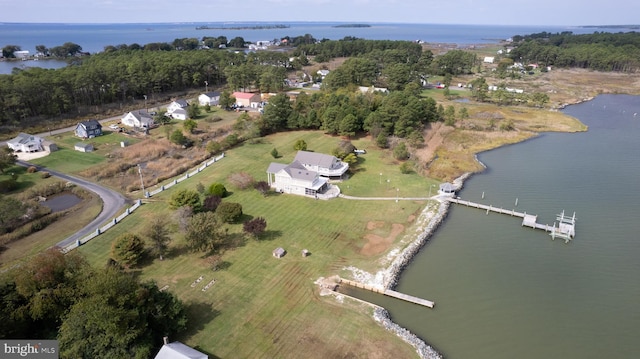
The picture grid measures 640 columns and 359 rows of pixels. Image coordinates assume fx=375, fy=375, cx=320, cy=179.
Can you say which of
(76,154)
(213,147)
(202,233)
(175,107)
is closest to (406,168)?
(213,147)

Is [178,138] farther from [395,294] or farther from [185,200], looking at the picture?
[395,294]

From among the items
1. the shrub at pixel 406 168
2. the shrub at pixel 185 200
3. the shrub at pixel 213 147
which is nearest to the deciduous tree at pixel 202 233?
the shrub at pixel 185 200

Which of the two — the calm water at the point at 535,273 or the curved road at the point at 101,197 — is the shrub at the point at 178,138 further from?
the calm water at the point at 535,273

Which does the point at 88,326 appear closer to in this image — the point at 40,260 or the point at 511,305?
the point at 40,260

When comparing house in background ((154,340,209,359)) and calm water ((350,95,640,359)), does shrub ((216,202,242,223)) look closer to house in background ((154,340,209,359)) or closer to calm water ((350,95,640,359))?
calm water ((350,95,640,359))

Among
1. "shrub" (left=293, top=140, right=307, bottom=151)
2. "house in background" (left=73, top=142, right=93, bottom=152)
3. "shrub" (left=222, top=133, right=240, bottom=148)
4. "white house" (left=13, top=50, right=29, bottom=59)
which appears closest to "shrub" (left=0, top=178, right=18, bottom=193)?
"house in background" (left=73, top=142, right=93, bottom=152)
